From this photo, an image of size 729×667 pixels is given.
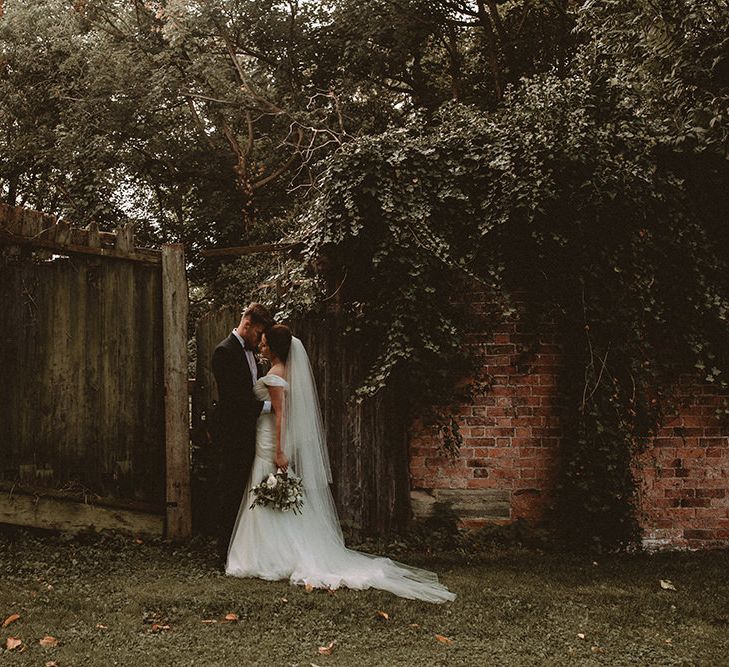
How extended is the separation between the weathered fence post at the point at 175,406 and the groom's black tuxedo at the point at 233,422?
0.30 m

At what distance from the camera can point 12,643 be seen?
3.39 metres

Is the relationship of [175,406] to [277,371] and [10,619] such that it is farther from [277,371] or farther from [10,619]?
[10,619]

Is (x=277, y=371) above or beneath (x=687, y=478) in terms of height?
above

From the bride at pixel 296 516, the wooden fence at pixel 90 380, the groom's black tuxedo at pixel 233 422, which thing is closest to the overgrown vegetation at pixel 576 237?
the bride at pixel 296 516

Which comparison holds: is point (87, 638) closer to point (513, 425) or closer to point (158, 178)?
point (513, 425)

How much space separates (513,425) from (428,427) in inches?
26.1

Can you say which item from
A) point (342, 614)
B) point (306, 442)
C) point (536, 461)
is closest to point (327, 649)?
point (342, 614)

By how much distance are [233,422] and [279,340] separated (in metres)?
0.67

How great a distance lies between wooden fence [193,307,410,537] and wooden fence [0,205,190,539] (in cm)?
24

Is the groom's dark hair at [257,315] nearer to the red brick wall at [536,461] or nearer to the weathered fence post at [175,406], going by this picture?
the weathered fence post at [175,406]

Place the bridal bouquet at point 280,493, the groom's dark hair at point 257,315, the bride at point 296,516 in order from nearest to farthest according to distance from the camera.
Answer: the bride at point 296,516
the bridal bouquet at point 280,493
the groom's dark hair at point 257,315

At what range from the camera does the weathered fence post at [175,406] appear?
209 inches

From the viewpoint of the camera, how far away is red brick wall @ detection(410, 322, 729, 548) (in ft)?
18.5

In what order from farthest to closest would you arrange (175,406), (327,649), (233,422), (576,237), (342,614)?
(576,237) < (175,406) < (233,422) < (342,614) < (327,649)
